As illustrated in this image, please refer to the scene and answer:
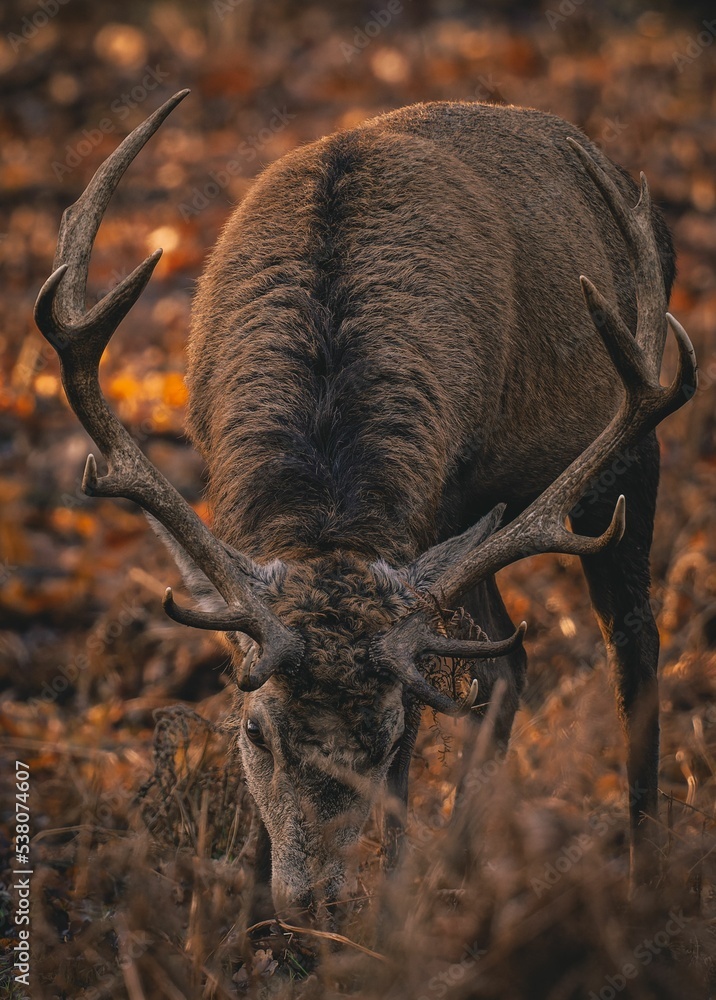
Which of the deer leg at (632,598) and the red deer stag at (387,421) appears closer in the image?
the red deer stag at (387,421)

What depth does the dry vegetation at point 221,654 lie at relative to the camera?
9.56 ft

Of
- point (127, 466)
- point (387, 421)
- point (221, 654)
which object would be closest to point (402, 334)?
point (387, 421)

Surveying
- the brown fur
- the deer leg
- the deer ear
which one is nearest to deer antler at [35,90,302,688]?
the brown fur

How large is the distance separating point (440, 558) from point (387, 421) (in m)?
0.56

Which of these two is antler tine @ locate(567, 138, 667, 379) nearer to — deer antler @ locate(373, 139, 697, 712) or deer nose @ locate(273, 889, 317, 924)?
deer antler @ locate(373, 139, 697, 712)

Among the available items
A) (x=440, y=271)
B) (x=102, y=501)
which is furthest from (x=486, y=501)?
(x=102, y=501)

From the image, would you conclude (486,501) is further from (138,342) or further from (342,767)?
(138,342)

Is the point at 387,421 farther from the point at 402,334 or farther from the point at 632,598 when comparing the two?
the point at 632,598

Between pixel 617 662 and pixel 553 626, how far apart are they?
1.75 m

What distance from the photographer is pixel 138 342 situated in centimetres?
1062

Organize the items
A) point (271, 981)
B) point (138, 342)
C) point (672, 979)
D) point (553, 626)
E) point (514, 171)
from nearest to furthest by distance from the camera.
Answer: point (672, 979) → point (271, 981) → point (514, 171) → point (553, 626) → point (138, 342)

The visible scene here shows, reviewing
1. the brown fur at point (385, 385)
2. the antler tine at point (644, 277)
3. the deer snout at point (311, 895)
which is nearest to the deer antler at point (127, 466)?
the brown fur at point (385, 385)

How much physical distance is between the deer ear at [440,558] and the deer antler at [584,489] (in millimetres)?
17

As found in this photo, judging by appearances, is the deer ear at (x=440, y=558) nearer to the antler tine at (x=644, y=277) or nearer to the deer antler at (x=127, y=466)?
the deer antler at (x=127, y=466)
